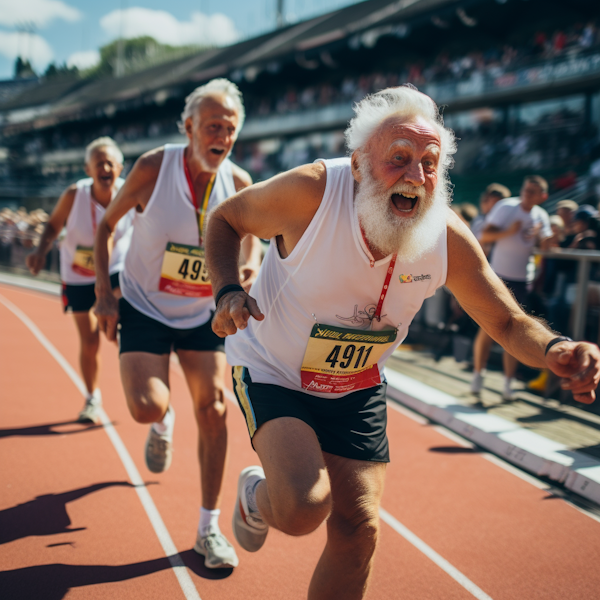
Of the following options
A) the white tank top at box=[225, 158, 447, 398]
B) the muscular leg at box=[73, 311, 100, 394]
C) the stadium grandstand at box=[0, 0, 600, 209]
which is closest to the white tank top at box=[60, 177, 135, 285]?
the muscular leg at box=[73, 311, 100, 394]

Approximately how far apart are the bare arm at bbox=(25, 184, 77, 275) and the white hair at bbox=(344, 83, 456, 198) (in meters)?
3.77

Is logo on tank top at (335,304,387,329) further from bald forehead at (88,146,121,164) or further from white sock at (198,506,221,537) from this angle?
bald forehead at (88,146,121,164)

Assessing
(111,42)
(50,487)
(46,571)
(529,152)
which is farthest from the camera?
(111,42)

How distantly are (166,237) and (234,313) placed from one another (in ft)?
5.26

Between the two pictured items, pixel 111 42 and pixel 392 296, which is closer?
pixel 392 296

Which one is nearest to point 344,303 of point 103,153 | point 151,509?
point 151,509

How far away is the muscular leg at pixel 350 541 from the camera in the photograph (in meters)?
2.40

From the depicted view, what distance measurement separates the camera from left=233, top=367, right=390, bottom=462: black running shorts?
102 inches

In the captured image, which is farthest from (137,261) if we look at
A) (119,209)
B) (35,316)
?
(35,316)

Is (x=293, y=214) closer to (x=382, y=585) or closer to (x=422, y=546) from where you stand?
(x=382, y=585)

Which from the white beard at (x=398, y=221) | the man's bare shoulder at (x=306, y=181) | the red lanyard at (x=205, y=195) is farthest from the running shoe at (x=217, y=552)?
the man's bare shoulder at (x=306, y=181)

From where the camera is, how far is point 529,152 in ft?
58.9

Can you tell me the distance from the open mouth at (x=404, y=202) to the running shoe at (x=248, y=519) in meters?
1.37

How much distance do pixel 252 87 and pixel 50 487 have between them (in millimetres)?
32080
